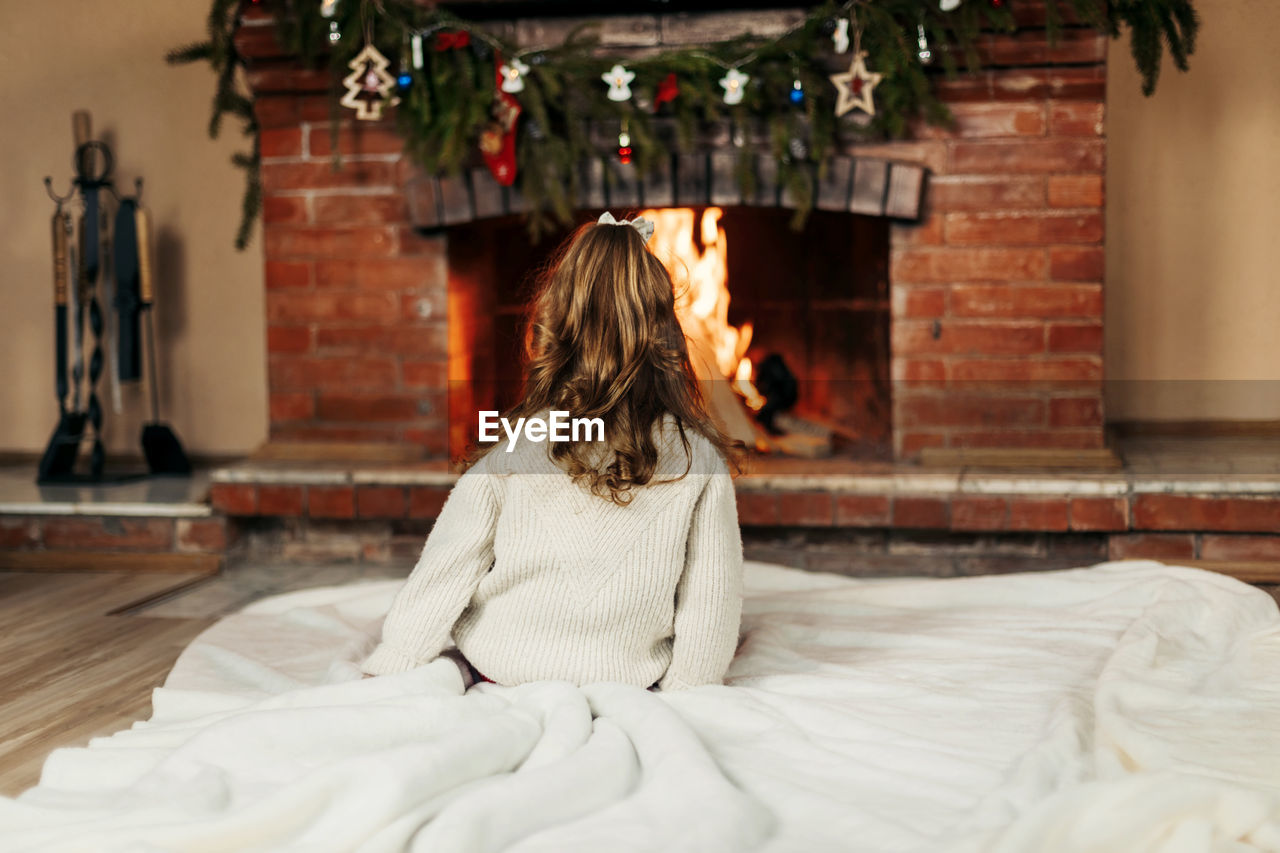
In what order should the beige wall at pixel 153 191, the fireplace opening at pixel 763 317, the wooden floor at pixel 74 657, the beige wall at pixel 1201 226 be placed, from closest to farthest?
the wooden floor at pixel 74 657 < the fireplace opening at pixel 763 317 < the beige wall at pixel 1201 226 < the beige wall at pixel 153 191

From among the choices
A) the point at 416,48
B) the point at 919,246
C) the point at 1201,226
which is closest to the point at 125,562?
the point at 416,48

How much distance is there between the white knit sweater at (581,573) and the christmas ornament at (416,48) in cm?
161

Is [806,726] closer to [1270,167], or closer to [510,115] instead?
[510,115]

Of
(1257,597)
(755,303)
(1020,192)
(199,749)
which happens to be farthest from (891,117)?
(199,749)

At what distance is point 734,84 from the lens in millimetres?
2811

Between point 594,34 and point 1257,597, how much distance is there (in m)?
1.91

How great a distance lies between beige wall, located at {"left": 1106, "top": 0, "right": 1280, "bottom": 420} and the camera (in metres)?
3.61

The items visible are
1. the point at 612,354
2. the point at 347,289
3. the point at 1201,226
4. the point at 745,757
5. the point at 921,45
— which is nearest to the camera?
the point at 745,757

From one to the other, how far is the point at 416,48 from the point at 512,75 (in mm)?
240

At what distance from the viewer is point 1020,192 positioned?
9.66 ft

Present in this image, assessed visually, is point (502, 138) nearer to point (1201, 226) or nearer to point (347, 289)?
point (347, 289)

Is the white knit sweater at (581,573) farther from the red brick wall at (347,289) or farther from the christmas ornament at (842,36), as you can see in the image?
the red brick wall at (347,289)

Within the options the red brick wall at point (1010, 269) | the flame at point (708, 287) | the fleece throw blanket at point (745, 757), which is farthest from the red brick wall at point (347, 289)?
the fleece throw blanket at point (745, 757)

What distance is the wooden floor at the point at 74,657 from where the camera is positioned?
1.81 meters
